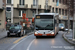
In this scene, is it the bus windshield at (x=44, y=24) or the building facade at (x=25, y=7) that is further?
the building facade at (x=25, y=7)

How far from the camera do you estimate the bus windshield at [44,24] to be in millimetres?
21663

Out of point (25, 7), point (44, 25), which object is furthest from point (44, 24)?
point (25, 7)

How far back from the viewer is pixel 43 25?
21734 mm

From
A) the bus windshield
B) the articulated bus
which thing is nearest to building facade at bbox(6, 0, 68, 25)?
the articulated bus

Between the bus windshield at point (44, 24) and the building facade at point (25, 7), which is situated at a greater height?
the building facade at point (25, 7)

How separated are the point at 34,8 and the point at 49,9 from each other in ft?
14.3

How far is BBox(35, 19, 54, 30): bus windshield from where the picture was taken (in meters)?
21.7

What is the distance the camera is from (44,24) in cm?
2178

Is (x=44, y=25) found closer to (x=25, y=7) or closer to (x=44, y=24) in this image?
(x=44, y=24)

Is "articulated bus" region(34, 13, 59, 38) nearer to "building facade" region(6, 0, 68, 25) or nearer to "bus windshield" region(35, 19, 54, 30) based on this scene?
"bus windshield" region(35, 19, 54, 30)

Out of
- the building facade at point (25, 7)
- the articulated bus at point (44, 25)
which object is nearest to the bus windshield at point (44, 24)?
the articulated bus at point (44, 25)

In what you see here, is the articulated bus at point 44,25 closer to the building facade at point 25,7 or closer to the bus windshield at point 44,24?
the bus windshield at point 44,24

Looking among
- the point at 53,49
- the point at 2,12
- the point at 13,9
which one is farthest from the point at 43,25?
the point at 13,9

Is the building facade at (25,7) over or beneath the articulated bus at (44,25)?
over
